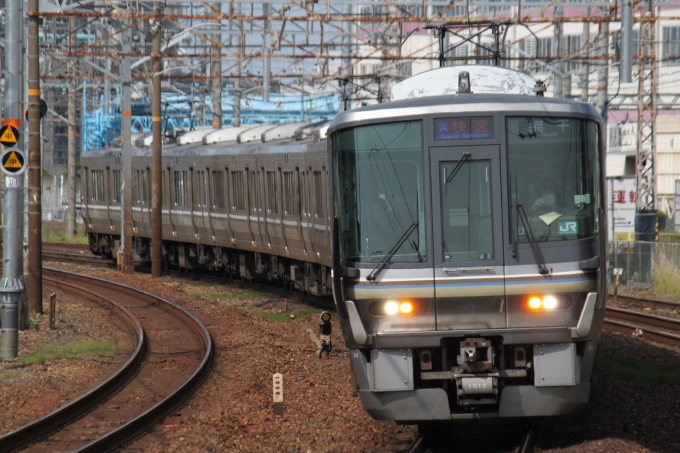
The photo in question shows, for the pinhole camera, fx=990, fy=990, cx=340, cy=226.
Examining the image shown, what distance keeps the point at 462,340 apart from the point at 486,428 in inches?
51.0

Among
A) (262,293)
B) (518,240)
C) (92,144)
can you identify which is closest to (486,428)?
(518,240)

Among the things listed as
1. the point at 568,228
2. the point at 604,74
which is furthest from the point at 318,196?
the point at 604,74

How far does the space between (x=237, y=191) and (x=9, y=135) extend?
9285 millimetres

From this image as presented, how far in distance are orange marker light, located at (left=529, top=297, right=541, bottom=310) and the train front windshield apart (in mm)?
895

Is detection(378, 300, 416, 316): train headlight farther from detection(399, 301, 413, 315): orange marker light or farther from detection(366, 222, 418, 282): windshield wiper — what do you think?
detection(366, 222, 418, 282): windshield wiper

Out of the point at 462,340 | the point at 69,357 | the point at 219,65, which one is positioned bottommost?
the point at 69,357

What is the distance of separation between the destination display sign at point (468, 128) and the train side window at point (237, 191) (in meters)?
14.5

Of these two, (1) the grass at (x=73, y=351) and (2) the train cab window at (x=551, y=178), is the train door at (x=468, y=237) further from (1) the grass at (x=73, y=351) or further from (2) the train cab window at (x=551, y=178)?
(1) the grass at (x=73, y=351)

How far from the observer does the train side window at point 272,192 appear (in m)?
20.2

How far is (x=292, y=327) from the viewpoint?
53.6 ft

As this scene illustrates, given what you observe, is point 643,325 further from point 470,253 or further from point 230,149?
point 230,149

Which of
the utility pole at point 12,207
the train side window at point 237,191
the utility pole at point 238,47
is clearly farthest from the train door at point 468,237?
the train side window at point 237,191

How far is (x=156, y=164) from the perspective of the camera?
24.8 meters

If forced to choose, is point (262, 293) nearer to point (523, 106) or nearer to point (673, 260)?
point (673, 260)
